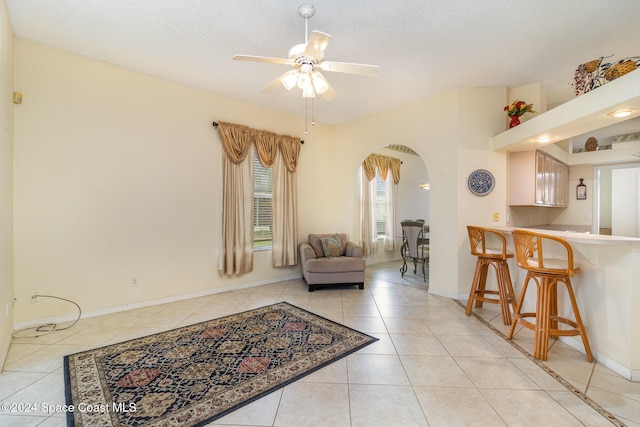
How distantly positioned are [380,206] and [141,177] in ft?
16.1

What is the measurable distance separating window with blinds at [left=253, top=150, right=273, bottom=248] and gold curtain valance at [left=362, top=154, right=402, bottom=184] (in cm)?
244

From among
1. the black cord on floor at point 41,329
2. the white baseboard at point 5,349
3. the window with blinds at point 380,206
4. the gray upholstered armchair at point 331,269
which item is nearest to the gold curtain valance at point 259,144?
the gray upholstered armchair at point 331,269

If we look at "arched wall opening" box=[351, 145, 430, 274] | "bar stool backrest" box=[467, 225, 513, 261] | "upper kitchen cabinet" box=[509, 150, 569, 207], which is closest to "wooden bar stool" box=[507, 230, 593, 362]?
"bar stool backrest" box=[467, 225, 513, 261]

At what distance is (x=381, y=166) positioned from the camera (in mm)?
6406

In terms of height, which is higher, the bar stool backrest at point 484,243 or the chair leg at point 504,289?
the bar stool backrest at point 484,243

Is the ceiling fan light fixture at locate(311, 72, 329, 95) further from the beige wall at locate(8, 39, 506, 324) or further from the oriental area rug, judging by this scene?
the oriental area rug

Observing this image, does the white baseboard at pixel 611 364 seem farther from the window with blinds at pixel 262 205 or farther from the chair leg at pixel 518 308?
the window with blinds at pixel 262 205

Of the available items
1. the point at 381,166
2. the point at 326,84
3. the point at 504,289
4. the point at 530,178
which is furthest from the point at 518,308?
the point at 381,166

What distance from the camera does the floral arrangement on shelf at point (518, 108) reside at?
338 centimetres

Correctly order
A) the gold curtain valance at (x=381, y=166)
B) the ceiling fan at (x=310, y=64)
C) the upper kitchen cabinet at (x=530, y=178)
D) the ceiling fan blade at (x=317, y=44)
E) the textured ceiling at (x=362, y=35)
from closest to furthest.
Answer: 1. the ceiling fan blade at (x=317, y=44)
2. the ceiling fan at (x=310, y=64)
3. the textured ceiling at (x=362, y=35)
4. the upper kitchen cabinet at (x=530, y=178)
5. the gold curtain valance at (x=381, y=166)

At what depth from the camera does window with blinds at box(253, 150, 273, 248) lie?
4.43 metres

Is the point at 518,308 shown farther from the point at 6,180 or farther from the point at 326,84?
the point at 6,180

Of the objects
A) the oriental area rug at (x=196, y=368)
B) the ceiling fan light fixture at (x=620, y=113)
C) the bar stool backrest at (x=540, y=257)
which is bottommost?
the oriental area rug at (x=196, y=368)

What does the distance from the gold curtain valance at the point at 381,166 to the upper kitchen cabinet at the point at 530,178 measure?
9.19 feet
